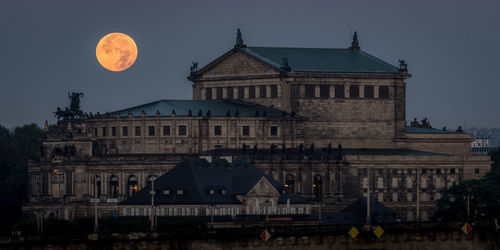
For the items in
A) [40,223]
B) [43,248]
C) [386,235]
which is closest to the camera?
[43,248]

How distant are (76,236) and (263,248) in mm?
16508

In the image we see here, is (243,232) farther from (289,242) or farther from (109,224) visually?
(109,224)

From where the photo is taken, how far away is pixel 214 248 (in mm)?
154750

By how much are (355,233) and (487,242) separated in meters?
12.8

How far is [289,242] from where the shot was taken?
156 metres

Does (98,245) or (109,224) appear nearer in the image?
(98,245)

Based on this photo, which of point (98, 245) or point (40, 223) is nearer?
point (98, 245)

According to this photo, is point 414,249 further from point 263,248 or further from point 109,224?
point 109,224

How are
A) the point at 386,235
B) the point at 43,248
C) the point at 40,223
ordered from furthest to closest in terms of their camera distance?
1. the point at 40,223
2. the point at 386,235
3. the point at 43,248

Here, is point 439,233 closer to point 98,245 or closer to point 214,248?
point 214,248

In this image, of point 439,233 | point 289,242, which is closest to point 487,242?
point 439,233

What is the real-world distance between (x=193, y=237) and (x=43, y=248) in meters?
13.6

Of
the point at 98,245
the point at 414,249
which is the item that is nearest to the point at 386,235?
the point at 414,249

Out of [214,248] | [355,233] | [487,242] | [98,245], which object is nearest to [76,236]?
[98,245]
